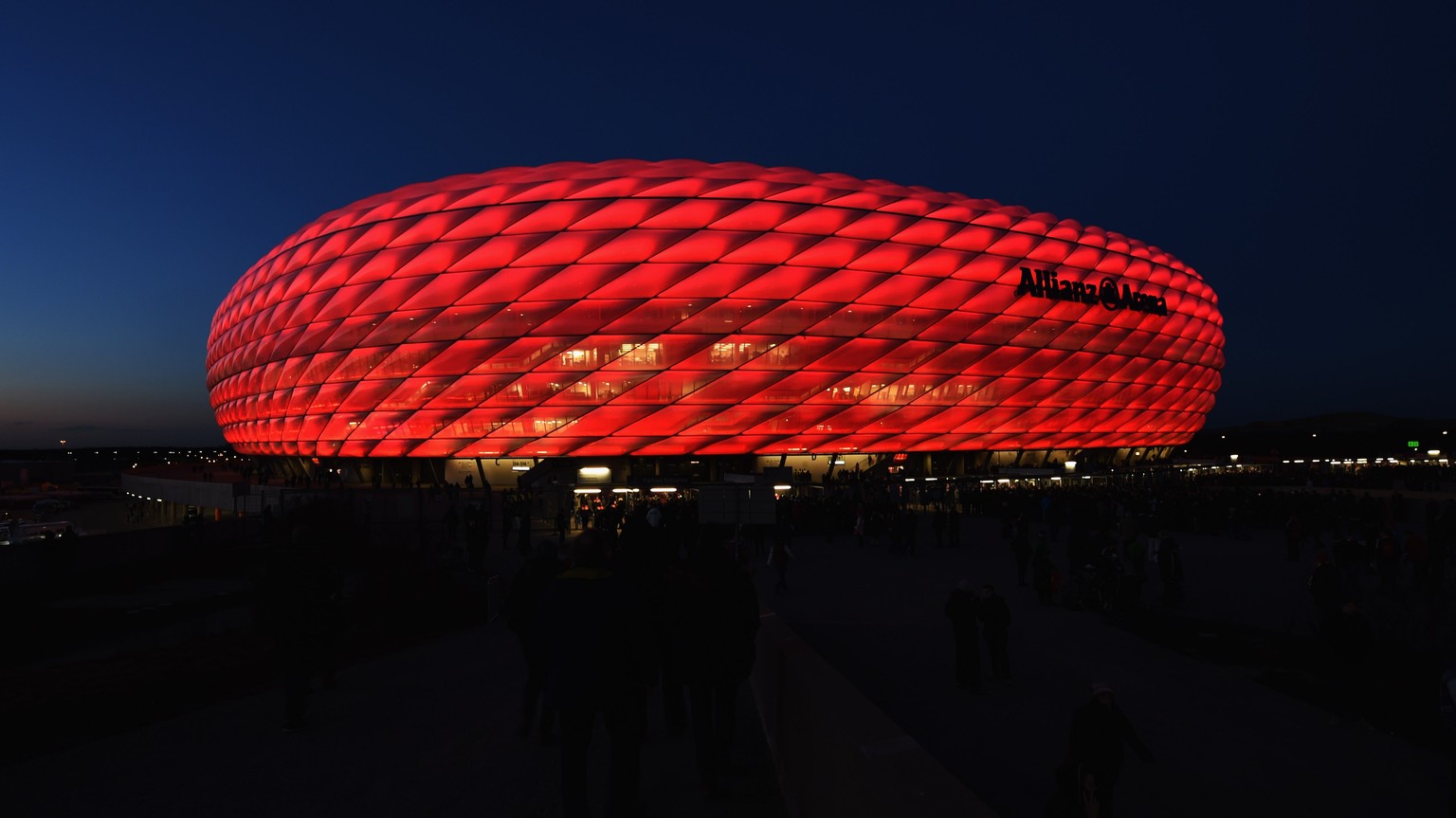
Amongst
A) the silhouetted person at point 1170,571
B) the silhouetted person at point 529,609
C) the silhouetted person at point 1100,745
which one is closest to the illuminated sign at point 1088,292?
the silhouetted person at point 1170,571

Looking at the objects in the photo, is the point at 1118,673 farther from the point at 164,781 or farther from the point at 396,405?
the point at 396,405

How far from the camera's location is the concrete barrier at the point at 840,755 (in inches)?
94.0

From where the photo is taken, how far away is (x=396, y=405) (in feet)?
126

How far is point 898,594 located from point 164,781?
32.7 feet

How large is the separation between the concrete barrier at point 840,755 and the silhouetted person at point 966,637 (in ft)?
9.48

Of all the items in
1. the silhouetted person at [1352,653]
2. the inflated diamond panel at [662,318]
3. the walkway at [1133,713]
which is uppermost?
the inflated diamond panel at [662,318]

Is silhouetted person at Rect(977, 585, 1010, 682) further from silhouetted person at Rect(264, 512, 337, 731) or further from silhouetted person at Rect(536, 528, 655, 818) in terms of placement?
silhouetted person at Rect(264, 512, 337, 731)

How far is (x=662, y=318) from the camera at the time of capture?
1436 inches

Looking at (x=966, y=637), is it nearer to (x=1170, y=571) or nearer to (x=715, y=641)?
(x=715, y=641)

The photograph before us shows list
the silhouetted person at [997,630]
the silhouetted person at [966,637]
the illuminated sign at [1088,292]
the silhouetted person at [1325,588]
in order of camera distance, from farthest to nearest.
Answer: the illuminated sign at [1088,292] → the silhouetted person at [1325,588] → the silhouetted person at [997,630] → the silhouetted person at [966,637]

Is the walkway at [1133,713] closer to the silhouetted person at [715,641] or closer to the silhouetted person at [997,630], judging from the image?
the silhouetted person at [997,630]

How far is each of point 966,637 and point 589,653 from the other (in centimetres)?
483

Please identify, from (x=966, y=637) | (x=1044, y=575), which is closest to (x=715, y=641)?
(x=966, y=637)

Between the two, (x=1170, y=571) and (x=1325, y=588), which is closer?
(x=1325, y=588)
